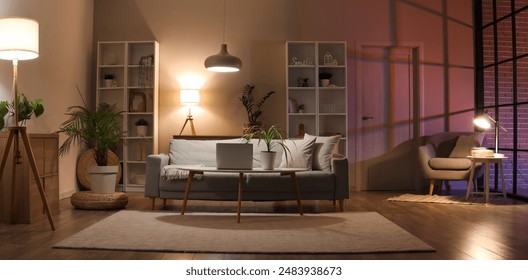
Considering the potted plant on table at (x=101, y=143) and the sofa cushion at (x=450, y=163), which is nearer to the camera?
the potted plant on table at (x=101, y=143)

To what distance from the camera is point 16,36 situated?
12.5ft

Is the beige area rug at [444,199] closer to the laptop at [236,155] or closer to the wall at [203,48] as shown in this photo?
Answer: the wall at [203,48]

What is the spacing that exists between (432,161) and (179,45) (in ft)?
12.4

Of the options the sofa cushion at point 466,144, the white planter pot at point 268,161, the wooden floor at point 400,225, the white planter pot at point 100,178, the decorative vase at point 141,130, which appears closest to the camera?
the wooden floor at point 400,225

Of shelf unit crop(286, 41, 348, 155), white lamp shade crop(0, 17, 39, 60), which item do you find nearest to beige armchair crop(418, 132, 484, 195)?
shelf unit crop(286, 41, 348, 155)

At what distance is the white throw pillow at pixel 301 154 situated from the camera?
5043 millimetres

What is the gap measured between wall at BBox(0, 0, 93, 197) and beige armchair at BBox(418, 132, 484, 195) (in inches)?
175

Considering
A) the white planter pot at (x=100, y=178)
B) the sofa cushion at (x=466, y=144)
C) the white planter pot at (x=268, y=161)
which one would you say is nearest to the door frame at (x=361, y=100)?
the sofa cushion at (x=466, y=144)

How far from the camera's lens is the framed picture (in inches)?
275

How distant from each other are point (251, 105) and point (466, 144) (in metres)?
2.90

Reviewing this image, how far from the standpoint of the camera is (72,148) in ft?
21.0

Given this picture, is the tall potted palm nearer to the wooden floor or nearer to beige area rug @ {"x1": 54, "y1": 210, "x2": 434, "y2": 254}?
the wooden floor

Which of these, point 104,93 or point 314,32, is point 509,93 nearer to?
point 314,32

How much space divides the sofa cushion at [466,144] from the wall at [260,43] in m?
0.64
